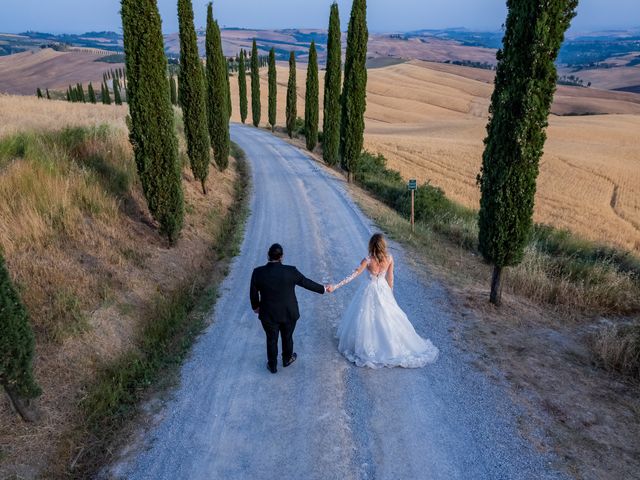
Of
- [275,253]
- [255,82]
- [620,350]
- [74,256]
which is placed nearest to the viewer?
[275,253]

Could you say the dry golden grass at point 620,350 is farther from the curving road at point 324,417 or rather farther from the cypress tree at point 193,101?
the cypress tree at point 193,101

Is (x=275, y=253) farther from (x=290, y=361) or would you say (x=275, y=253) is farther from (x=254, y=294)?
(x=290, y=361)

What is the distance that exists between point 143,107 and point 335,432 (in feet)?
29.7

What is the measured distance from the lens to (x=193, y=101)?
1700 cm

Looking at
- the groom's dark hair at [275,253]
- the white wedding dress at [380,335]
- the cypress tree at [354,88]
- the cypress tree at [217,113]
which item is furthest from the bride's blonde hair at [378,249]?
the cypress tree at [217,113]

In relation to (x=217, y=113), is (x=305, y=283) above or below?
below

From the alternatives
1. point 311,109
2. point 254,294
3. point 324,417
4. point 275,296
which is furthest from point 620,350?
point 311,109

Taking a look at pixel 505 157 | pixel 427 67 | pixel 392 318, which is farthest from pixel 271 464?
pixel 427 67

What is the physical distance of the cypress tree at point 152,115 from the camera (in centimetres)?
1059

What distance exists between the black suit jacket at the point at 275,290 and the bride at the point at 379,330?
2.60 ft

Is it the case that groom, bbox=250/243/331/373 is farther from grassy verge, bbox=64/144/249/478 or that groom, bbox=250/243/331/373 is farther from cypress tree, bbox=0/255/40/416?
cypress tree, bbox=0/255/40/416

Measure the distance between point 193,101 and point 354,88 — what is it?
9.30 metres

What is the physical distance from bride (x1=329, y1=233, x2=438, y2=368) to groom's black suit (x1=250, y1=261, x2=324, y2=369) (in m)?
0.78

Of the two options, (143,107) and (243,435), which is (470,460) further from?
(143,107)
